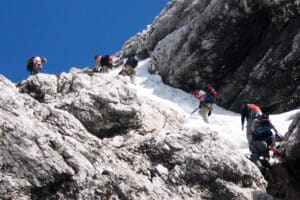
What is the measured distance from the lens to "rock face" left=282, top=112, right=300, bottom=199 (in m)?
22.1

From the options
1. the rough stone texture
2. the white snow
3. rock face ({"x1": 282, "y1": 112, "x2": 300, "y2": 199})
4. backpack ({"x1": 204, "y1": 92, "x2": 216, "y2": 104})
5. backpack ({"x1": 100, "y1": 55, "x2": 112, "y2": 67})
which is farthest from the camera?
backpack ({"x1": 100, "y1": 55, "x2": 112, "y2": 67})

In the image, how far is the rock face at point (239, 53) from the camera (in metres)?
38.5

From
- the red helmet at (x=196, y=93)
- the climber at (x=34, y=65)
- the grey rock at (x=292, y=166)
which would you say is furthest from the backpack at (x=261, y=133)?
the climber at (x=34, y=65)

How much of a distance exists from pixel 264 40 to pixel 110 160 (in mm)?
23732

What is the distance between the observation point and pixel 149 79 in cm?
4712

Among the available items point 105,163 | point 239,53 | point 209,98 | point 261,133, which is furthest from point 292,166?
point 239,53

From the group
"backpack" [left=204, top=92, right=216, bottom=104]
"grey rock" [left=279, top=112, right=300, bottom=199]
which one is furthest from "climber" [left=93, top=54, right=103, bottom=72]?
"grey rock" [left=279, top=112, right=300, bottom=199]

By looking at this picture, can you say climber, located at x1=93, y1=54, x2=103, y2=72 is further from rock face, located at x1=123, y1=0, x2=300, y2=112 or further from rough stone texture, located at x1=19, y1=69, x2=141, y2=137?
rough stone texture, located at x1=19, y1=69, x2=141, y2=137

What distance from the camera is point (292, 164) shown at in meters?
22.7

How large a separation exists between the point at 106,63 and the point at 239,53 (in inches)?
497

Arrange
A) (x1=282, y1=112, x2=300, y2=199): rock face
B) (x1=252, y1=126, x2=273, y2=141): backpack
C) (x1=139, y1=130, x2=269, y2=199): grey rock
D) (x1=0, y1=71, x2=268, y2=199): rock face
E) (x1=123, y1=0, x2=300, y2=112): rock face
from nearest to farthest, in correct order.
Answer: (x1=0, y1=71, x2=268, y2=199): rock face < (x1=282, y1=112, x2=300, y2=199): rock face < (x1=139, y1=130, x2=269, y2=199): grey rock < (x1=252, y1=126, x2=273, y2=141): backpack < (x1=123, y1=0, x2=300, y2=112): rock face

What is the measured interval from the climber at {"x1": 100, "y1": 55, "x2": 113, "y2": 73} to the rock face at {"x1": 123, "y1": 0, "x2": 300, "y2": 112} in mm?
4380

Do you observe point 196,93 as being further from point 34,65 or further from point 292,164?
point 292,164

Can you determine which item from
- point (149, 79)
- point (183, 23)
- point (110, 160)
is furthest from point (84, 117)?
point (183, 23)
